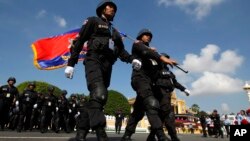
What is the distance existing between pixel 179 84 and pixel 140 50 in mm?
2395

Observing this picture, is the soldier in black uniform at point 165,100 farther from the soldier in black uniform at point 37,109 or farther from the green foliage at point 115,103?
the green foliage at point 115,103

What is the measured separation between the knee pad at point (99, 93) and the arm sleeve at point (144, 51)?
6.43 feet

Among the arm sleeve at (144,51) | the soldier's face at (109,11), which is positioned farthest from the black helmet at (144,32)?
the soldier's face at (109,11)

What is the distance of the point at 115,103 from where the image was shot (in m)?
70.2

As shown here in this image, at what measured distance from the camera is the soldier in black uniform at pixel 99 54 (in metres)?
4.21

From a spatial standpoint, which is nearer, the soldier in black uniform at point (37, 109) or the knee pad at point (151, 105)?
the knee pad at point (151, 105)

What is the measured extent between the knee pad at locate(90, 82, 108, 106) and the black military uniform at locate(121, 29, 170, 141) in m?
1.56

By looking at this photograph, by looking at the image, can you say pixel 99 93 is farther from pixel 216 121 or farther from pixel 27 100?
pixel 216 121

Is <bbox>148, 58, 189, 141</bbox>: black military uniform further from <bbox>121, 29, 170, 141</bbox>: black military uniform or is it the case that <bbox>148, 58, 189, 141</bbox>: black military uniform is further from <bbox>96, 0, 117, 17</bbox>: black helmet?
<bbox>96, 0, 117, 17</bbox>: black helmet

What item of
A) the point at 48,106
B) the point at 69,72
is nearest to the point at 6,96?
the point at 48,106

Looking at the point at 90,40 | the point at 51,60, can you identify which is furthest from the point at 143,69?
the point at 51,60

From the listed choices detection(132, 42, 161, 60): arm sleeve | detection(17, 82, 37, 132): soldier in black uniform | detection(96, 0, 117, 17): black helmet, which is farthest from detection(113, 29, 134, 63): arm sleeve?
detection(17, 82, 37, 132): soldier in black uniform

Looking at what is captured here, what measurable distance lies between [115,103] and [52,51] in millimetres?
52971

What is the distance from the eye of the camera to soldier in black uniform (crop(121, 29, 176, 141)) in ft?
18.7
